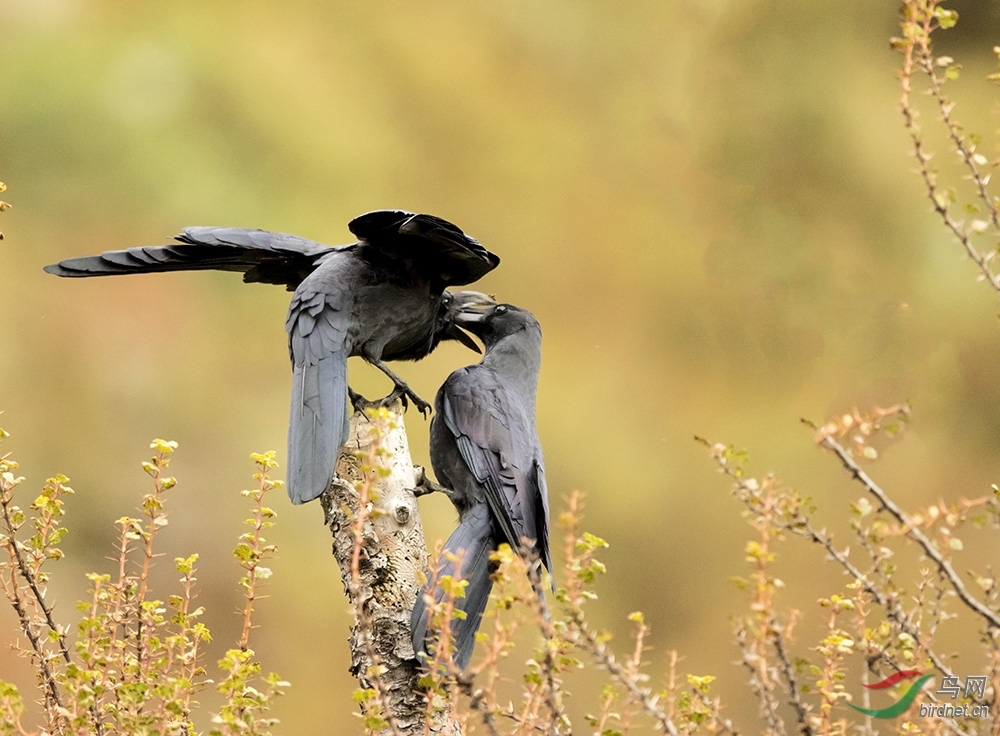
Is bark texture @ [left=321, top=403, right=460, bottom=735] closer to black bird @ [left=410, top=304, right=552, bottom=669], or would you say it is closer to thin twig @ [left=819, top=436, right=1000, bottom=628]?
black bird @ [left=410, top=304, right=552, bottom=669]

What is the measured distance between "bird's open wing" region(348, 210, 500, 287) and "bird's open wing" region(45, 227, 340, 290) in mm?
195

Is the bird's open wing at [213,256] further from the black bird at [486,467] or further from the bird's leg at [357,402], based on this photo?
the black bird at [486,467]

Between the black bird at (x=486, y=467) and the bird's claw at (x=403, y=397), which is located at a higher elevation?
the bird's claw at (x=403, y=397)

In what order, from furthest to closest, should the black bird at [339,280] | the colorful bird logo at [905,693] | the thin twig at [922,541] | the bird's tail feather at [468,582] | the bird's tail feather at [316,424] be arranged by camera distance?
the black bird at [339,280] → the bird's tail feather at [316,424] → the bird's tail feather at [468,582] → the colorful bird logo at [905,693] → the thin twig at [922,541]

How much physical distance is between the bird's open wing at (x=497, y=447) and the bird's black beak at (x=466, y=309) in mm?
301

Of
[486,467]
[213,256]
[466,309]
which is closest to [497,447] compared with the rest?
[486,467]

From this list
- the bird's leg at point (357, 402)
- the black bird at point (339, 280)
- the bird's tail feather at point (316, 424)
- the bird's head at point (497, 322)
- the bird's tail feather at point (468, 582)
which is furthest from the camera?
the bird's head at point (497, 322)

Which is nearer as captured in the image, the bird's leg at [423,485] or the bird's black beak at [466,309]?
the bird's leg at [423,485]

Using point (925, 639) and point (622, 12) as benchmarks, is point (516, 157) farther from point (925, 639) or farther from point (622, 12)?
point (925, 639)

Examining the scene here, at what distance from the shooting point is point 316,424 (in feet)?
6.18

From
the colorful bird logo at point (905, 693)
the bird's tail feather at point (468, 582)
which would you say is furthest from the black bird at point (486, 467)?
the colorful bird logo at point (905, 693)

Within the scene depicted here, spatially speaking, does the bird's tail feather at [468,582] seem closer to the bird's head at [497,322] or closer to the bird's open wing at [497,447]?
the bird's open wing at [497,447]

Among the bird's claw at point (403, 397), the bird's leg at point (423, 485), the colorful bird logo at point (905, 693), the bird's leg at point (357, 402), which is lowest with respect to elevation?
the colorful bird logo at point (905, 693)

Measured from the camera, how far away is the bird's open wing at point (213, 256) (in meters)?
2.20
